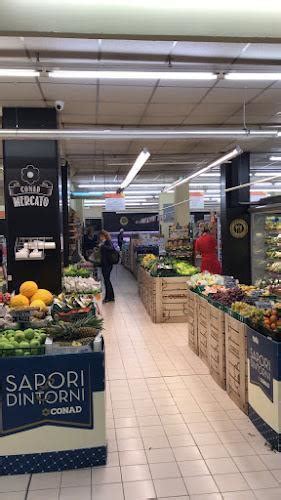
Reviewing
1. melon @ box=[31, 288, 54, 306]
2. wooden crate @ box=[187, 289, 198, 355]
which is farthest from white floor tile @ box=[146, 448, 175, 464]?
wooden crate @ box=[187, 289, 198, 355]

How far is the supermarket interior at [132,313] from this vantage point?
11.4ft

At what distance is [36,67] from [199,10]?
2.04 metres

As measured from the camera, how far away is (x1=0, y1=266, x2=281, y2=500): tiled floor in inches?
126

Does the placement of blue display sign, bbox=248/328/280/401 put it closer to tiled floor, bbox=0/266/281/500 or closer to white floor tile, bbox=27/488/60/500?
tiled floor, bbox=0/266/281/500

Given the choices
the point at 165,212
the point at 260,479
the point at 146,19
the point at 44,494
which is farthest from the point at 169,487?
the point at 165,212

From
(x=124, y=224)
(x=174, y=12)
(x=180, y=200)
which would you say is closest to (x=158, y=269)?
(x=174, y=12)

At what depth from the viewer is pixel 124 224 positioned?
99.3ft

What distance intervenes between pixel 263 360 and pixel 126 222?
26.6 meters

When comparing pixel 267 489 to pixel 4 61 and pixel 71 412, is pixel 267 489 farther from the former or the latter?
pixel 4 61

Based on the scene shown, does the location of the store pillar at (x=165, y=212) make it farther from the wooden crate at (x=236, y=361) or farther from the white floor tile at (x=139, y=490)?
the white floor tile at (x=139, y=490)

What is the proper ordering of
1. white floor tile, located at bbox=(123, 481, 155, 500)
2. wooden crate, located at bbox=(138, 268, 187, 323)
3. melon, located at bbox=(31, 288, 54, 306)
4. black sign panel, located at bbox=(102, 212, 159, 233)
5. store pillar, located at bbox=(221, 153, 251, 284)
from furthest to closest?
1. black sign panel, located at bbox=(102, 212, 159, 233)
2. store pillar, located at bbox=(221, 153, 251, 284)
3. wooden crate, located at bbox=(138, 268, 187, 323)
4. melon, located at bbox=(31, 288, 54, 306)
5. white floor tile, located at bbox=(123, 481, 155, 500)

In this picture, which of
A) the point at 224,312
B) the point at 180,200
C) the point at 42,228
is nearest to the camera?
the point at 224,312

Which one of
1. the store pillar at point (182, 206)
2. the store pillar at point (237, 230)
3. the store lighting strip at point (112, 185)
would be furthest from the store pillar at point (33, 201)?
the store lighting strip at point (112, 185)

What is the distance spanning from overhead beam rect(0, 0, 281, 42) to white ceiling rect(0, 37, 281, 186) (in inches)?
9.0
